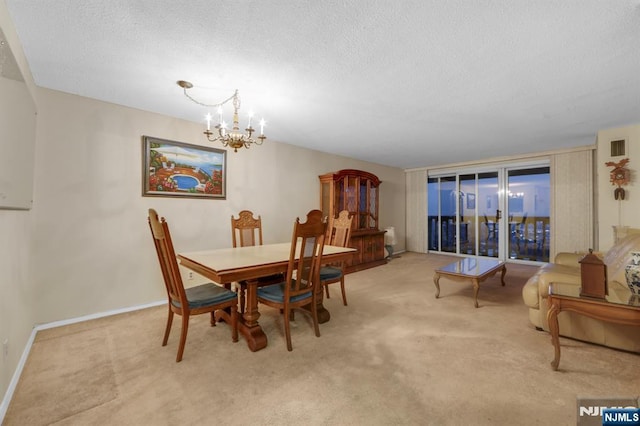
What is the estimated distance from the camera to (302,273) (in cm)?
217

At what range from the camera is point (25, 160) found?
6.62 ft

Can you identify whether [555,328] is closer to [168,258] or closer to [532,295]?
[532,295]

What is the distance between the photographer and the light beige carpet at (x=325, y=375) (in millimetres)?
1426

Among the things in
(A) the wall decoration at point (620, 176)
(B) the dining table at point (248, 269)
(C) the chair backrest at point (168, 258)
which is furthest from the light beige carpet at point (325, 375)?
(A) the wall decoration at point (620, 176)

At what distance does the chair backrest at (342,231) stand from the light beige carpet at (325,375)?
0.93 metres

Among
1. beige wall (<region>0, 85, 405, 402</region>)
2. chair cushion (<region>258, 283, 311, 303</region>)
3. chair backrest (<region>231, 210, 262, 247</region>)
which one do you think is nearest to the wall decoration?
chair cushion (<region>258, 283, 311, 303</region>)

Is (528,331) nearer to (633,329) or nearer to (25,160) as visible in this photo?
(633,329)

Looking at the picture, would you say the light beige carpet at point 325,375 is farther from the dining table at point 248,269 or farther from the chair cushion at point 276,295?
the chair cushion at point 276,295

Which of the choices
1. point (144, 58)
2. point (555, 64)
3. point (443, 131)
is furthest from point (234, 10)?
point (443, 131)

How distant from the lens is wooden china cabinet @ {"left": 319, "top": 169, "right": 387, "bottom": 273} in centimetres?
489

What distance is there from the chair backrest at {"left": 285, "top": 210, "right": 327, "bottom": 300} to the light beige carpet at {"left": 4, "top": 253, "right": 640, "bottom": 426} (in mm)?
460

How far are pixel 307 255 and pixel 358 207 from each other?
10.5ft

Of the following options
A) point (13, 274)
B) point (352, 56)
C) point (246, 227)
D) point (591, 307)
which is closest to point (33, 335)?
point (13, 274)

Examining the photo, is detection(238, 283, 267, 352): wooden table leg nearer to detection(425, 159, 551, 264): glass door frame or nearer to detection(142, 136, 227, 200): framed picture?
detection(142, 136, 227, 200): framed picture
